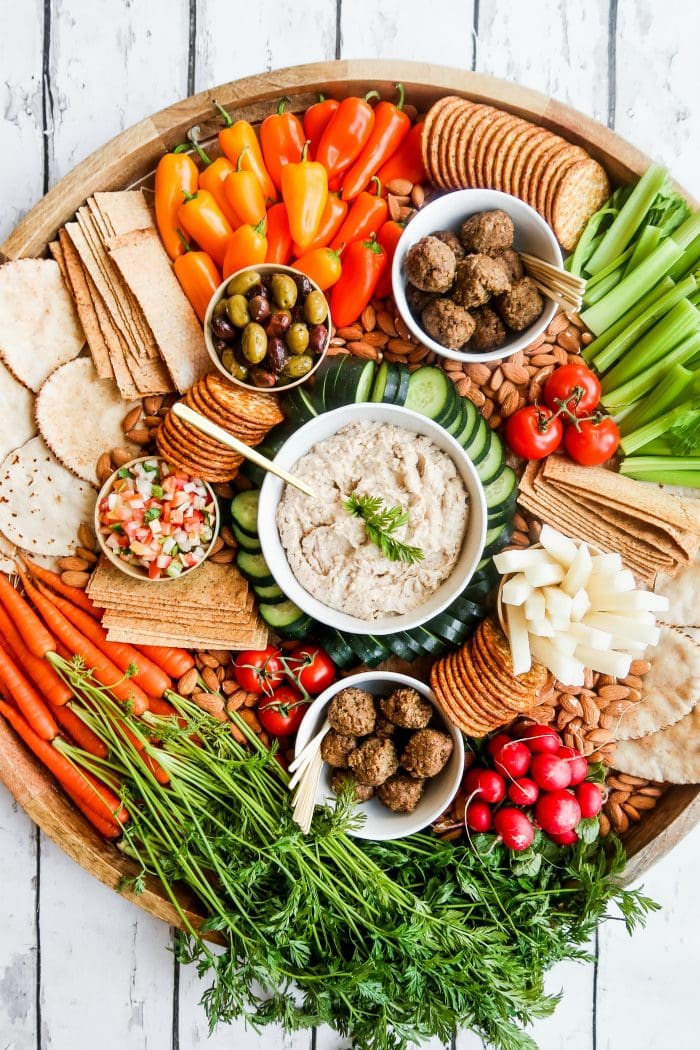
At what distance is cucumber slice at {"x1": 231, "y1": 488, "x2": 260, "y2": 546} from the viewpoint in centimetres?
316

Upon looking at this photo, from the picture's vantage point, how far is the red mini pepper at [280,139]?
124 inches

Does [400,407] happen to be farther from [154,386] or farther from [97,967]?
[97,967]

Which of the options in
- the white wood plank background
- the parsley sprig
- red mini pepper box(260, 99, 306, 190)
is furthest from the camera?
the white wood plank background

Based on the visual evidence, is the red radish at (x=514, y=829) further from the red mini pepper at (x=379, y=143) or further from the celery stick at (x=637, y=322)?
the red mini pepper at (x=379, y=143)

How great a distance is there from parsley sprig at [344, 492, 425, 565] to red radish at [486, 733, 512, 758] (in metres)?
0.88

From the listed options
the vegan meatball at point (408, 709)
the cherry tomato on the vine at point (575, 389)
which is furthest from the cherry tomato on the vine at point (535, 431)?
the vegan meatball at point (408, 709)

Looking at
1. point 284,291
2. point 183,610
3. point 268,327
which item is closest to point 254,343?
point 268,327

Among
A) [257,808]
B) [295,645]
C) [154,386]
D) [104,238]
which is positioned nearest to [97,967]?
[257,808]

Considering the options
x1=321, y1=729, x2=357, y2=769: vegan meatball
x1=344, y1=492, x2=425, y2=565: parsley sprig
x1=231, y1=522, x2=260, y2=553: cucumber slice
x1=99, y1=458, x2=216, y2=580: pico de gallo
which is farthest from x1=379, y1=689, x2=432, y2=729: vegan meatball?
x1=99, y1=458, x2=216, y2=580: pico de gallo

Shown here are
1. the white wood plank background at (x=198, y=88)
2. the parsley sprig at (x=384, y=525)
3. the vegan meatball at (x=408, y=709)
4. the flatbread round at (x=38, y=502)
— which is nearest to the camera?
the parsley sprig at (x=384, y=525)

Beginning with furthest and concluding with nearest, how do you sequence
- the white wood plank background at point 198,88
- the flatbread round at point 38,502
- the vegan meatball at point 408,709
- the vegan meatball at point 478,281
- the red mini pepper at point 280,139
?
1. the white wood plank background at point 198,88
2. the flatbread round at point 38,502
3. the red mini pepper at point 280,139
4. the vegan meatball at point 408,709
5. the vegan meatball at point 478,281

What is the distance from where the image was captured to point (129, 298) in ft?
10.4

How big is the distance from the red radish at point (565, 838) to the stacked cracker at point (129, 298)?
231 cm

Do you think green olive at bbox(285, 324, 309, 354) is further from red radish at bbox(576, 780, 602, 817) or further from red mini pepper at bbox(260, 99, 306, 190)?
red radish at bbox(576, 780, 602, 817)
